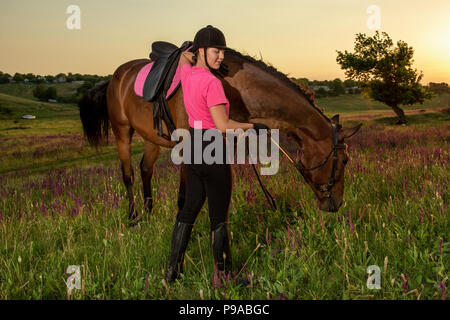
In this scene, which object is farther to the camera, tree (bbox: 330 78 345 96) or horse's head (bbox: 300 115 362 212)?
tree (bbox: 330 78 345 96)

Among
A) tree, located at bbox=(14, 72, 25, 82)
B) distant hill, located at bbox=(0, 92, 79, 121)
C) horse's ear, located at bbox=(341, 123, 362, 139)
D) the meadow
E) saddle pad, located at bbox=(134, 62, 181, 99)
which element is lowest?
the meadow

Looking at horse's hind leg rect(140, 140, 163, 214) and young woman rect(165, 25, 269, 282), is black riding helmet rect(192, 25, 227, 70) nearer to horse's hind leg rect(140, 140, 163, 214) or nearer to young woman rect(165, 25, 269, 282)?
young woman rect(165, 25, 269, 282)

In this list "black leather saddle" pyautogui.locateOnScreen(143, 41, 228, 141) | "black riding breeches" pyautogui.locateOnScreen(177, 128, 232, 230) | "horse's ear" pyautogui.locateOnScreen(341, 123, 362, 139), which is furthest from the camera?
"black leather saddle" pyautogui.locateOnScreen(143, 41, 228, 141)

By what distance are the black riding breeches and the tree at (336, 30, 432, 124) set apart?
36856 mm

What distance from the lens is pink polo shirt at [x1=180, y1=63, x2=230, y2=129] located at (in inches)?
107

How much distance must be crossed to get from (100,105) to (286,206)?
4.74 meters

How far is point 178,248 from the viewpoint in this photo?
3.13 metres

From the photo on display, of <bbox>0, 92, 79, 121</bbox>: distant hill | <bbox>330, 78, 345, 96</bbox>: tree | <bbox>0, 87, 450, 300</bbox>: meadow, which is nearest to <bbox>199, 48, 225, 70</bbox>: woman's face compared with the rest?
<bbox>0, 87, 450, 300</bbox>: meadow

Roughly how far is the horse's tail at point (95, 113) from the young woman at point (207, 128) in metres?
4.43

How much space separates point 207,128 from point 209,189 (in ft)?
1.82

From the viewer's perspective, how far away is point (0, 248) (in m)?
3.97

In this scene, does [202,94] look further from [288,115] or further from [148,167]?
[148,167]
